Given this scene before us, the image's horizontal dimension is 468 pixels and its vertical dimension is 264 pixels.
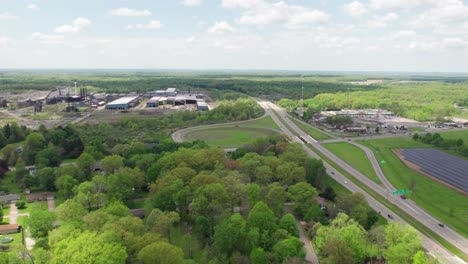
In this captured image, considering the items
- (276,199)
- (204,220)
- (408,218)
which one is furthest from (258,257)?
(408,218)

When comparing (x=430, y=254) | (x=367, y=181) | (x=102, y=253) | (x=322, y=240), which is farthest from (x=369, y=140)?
(x=102, y=253)

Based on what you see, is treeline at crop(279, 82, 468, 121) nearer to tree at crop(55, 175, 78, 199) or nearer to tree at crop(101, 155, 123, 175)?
tree at crop(101, 155, 123, 175)

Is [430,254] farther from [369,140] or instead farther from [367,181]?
[369,140]

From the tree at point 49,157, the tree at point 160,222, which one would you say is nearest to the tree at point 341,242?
the tree at point 160,222

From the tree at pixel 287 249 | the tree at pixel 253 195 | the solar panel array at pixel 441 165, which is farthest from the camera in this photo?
the solar panel array at pixel 441 165

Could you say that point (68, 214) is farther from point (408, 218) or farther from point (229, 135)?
point (229, 135)

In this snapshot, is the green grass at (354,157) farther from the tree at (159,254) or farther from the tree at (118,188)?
the tree at (159,254)

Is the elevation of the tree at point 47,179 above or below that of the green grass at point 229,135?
below
